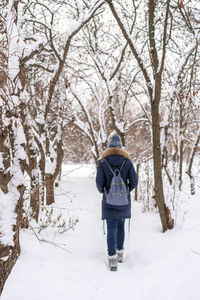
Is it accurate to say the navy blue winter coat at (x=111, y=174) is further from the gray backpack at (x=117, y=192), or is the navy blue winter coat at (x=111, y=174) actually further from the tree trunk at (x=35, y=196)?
the tree trunk at (x=35, y=196)

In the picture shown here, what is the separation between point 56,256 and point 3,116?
7.08 ft

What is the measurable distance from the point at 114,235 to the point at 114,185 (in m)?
0.72

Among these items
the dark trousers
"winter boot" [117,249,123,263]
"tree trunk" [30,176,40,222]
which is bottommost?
"winter boot" [117,249,123,263]

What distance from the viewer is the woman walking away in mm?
3852

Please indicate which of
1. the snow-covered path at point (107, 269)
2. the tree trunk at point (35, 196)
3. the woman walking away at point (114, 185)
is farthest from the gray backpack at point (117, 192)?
the tree trunk at point (35, 196)

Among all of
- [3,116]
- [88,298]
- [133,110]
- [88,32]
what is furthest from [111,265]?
[133,110]

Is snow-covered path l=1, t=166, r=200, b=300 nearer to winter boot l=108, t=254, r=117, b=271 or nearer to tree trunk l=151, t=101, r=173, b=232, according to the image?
winter boot l=108, t=254, r=117, b=271

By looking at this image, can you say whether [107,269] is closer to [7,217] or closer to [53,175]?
[7,217]

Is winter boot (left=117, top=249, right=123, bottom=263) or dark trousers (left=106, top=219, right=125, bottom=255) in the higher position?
dark trousers (left=106, top=219, right=125, bottom=255)

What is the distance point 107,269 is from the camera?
12.3 feet

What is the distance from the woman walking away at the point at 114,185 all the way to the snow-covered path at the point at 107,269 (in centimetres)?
39

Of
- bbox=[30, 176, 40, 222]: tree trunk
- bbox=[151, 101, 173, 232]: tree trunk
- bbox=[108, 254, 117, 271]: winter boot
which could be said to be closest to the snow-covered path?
bbox=[108, 254, 117, 271]: winter boot

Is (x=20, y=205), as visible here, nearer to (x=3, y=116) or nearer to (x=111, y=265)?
(x=3, y=116)

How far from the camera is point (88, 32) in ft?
34.5
